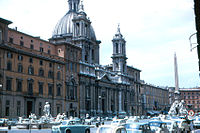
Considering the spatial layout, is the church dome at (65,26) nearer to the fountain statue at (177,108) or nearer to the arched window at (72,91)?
the arched window at (72,91)

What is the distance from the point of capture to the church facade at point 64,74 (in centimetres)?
5503

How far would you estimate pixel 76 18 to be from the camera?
83.2 m

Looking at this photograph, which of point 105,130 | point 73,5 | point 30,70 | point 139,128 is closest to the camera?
point 105,130

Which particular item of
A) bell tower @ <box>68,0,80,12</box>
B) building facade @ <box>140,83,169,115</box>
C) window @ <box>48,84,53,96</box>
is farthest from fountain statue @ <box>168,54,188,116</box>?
bell tower @ <box>68,0,80,12</box>

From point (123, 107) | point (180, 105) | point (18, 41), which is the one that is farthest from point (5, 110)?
point (123, 107)

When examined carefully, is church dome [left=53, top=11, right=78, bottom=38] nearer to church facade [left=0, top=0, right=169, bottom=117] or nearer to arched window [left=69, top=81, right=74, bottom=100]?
church facade [left=0, top=0, right=169, bottom=117]

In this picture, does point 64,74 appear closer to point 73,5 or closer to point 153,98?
point 73,5

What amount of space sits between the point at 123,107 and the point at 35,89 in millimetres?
45159

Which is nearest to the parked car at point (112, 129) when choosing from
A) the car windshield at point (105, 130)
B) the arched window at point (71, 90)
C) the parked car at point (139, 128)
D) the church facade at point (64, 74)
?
the car windshield at point (105, 130)

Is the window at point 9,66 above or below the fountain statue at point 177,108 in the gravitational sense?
above

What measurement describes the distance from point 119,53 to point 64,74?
3691 cm

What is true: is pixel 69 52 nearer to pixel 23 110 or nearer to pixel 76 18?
pixel 76 18

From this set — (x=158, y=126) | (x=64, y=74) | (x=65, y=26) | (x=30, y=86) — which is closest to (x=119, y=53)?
(x=65, y=26)

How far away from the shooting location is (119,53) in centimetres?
10250
